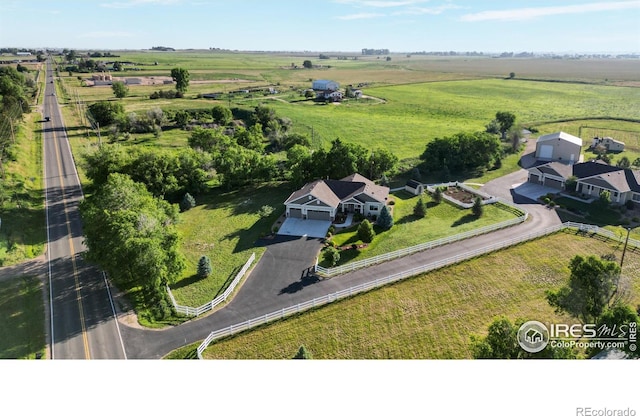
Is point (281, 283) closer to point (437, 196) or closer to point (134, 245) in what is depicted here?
point (134, 245)

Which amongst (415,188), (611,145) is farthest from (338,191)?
(611,145)

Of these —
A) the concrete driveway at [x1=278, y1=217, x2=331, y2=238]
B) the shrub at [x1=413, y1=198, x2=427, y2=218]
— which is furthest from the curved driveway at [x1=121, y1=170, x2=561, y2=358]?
the shrub at [x1=413, y1=198, x2=427, y2=218]

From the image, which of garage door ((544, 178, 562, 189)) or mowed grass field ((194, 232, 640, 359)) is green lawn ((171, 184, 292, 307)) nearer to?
mowed grass field ((194, 232, 640, 359))

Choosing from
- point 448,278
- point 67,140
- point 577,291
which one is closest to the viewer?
point 577,291

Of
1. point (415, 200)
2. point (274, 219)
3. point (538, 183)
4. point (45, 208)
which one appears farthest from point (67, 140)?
point (538, 183)

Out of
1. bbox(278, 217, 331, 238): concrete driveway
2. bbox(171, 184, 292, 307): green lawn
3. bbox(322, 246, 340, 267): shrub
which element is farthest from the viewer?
bbox(278, 217, 331, 238): concrete driveway

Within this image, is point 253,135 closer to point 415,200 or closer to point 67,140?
point 415,200

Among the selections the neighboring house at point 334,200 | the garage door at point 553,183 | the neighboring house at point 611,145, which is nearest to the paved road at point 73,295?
the neighboring house at point 334,200
